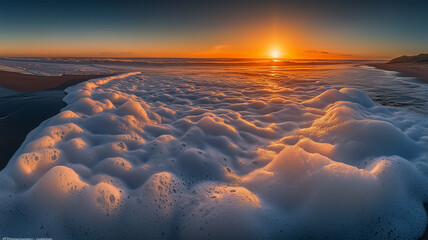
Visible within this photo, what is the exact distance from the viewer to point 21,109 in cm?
392

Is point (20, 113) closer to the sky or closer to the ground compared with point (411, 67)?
closer to the ground

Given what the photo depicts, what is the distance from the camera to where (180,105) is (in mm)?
4945

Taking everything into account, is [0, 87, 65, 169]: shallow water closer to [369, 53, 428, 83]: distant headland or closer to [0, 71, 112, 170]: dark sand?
[0, 71, 112, 170]: dark sand

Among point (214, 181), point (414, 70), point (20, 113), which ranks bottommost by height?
point (214, 181)

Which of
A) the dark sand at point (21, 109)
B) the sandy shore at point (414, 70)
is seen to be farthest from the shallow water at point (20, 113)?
the sandy shore at point (414, 70)

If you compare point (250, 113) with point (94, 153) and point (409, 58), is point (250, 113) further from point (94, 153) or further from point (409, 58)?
point (409, 58)

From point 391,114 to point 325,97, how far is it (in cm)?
119

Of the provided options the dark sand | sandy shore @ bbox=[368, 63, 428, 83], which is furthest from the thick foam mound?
sandy shore @ bbox=[368, 63, 428, 83]

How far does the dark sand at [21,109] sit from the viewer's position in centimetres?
277

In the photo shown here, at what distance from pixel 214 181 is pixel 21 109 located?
3.91m

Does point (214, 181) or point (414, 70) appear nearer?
point (214, 181)

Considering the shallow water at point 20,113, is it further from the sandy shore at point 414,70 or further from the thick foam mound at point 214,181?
the sandy shore at point 414,70

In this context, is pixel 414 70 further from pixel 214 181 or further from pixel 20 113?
pixel 20 113

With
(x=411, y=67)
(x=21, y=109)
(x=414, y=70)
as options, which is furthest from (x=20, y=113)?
(x=411, y=67)
